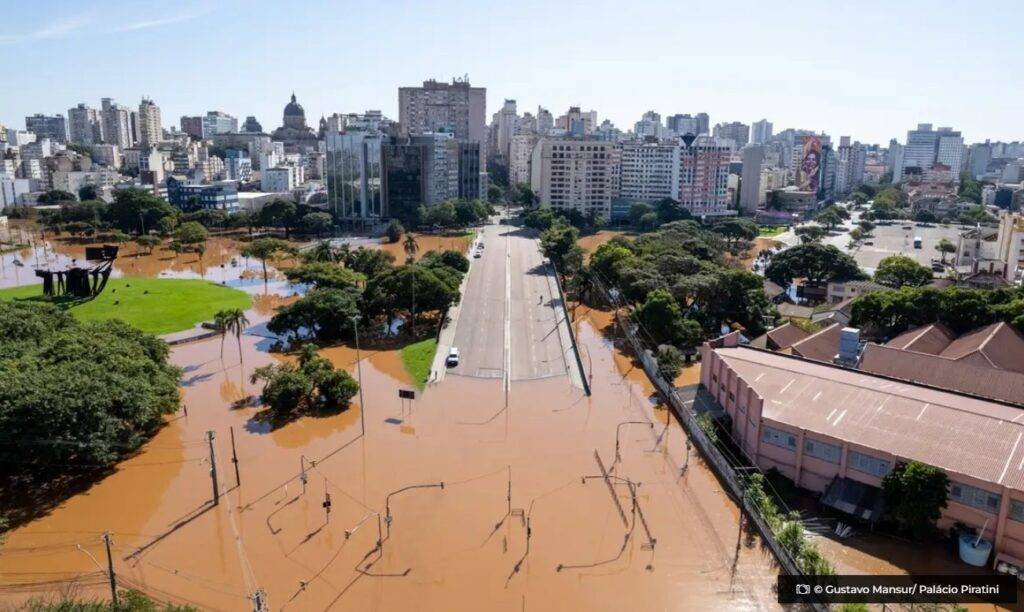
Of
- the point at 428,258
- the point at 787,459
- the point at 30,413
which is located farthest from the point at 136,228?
the point at 787,459

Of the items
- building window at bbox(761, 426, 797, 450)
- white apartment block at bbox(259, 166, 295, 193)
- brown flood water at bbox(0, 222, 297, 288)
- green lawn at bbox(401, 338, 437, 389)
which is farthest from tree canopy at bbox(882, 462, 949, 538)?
white apartment block at bbox(259, 166, 295, 193)

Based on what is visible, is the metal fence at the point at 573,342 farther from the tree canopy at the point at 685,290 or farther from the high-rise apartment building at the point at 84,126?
the high-rise apartment building at the point at 84,126

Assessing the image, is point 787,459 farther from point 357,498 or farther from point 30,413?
point 30,413

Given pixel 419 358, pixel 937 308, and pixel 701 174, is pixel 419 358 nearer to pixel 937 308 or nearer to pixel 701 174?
pixel 937 308

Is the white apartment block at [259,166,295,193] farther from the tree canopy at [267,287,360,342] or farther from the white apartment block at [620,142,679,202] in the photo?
the tree canopy at [267,287,360,342]

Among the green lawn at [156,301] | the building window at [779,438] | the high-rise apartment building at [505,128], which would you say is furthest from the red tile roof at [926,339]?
the high-rise apartment building at [505,128]

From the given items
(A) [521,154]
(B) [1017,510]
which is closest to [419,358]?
(B) [1017,510]
